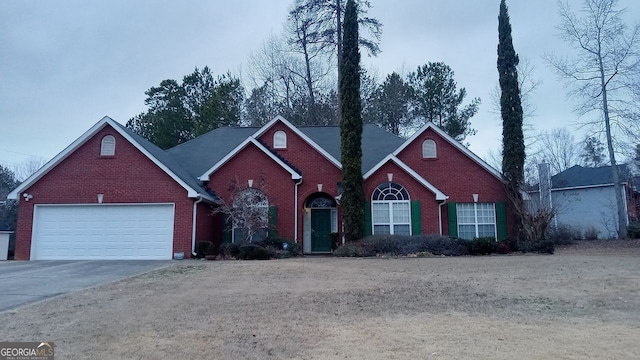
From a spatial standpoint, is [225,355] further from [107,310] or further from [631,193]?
[631,193]

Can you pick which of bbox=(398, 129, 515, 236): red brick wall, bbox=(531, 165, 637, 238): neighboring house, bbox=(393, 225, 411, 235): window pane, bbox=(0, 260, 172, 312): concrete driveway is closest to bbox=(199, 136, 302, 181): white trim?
bbox=(393, 225, 411, 235): window pane

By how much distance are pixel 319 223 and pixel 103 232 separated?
9.14 metres

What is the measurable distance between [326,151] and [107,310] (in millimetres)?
15219

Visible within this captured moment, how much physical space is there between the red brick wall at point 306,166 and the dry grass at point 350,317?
29.8ft

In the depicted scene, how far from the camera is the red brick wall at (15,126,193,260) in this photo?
17906mm

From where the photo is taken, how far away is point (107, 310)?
305 inches

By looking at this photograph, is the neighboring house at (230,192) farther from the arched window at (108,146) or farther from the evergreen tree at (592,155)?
the evergreen tree at (592,155)

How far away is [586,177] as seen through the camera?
3102cm

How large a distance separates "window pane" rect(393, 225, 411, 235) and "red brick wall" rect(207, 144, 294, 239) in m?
4.53

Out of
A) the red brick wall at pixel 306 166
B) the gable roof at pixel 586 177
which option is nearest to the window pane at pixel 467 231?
the red brick wall at pixel 306 166

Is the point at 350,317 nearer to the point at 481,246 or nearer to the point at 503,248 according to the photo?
the point at 481,246

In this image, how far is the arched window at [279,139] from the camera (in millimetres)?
21484

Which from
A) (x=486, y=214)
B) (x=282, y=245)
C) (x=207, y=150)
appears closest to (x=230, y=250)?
(x=282, y=245)

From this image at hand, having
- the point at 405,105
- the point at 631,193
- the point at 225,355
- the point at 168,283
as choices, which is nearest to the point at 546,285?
the point at 225,355
